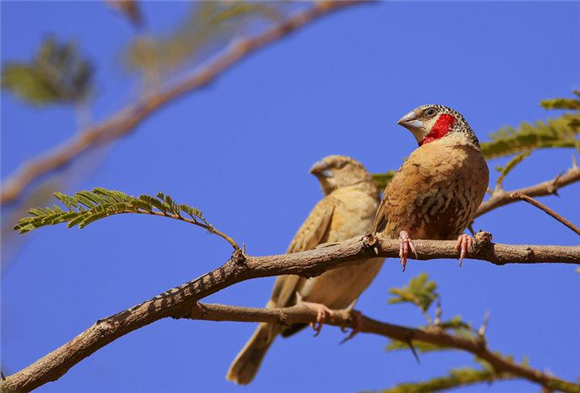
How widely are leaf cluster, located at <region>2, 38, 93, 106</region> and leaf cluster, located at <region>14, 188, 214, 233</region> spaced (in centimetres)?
121

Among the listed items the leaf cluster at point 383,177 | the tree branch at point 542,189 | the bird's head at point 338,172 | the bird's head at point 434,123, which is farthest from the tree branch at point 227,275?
the bird's head at point 338,172

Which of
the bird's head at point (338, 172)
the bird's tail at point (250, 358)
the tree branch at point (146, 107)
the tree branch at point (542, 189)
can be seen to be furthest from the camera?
the bird's head at point (338, 172)

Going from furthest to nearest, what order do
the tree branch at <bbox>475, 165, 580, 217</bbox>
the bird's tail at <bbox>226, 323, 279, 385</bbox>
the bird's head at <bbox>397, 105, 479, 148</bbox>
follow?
the bird's tail at <bbox>226, 323, 279, 385</bbox>, the tree branch at <bbox>475, 165, 580, 217</bbox>, the bird's head at <bbox>397, 105, 479, 148</bbox>

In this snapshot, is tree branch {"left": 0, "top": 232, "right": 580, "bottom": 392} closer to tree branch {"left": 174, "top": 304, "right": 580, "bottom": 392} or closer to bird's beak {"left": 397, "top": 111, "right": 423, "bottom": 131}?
tree branch {"left": 174, "top": 304, "right": 580, "bottom": 392}

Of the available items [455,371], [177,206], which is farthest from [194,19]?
[455,371]

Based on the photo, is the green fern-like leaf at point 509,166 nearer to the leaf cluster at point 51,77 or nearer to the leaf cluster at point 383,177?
the leaf cluster at point 383,177

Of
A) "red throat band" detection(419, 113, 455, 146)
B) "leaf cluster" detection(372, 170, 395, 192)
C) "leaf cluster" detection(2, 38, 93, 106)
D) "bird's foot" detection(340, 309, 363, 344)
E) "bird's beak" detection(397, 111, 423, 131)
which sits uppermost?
"leaf cluster" detection(2, 38, 93, 106)

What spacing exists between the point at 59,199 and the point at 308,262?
1012 mm

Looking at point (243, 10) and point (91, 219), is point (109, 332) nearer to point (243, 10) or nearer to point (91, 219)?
point (91, 219)

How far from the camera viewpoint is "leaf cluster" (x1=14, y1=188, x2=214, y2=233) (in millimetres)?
A: 3207

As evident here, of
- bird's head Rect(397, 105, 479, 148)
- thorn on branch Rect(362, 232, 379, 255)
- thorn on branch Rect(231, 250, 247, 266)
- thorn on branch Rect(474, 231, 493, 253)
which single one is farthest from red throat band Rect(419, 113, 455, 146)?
thorn on branch Rect(231, 250, 247, 266)

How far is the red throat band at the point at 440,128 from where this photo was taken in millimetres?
4910

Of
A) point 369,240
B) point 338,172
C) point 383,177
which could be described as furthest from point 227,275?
point 338,172

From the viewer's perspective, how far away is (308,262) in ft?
11.4
